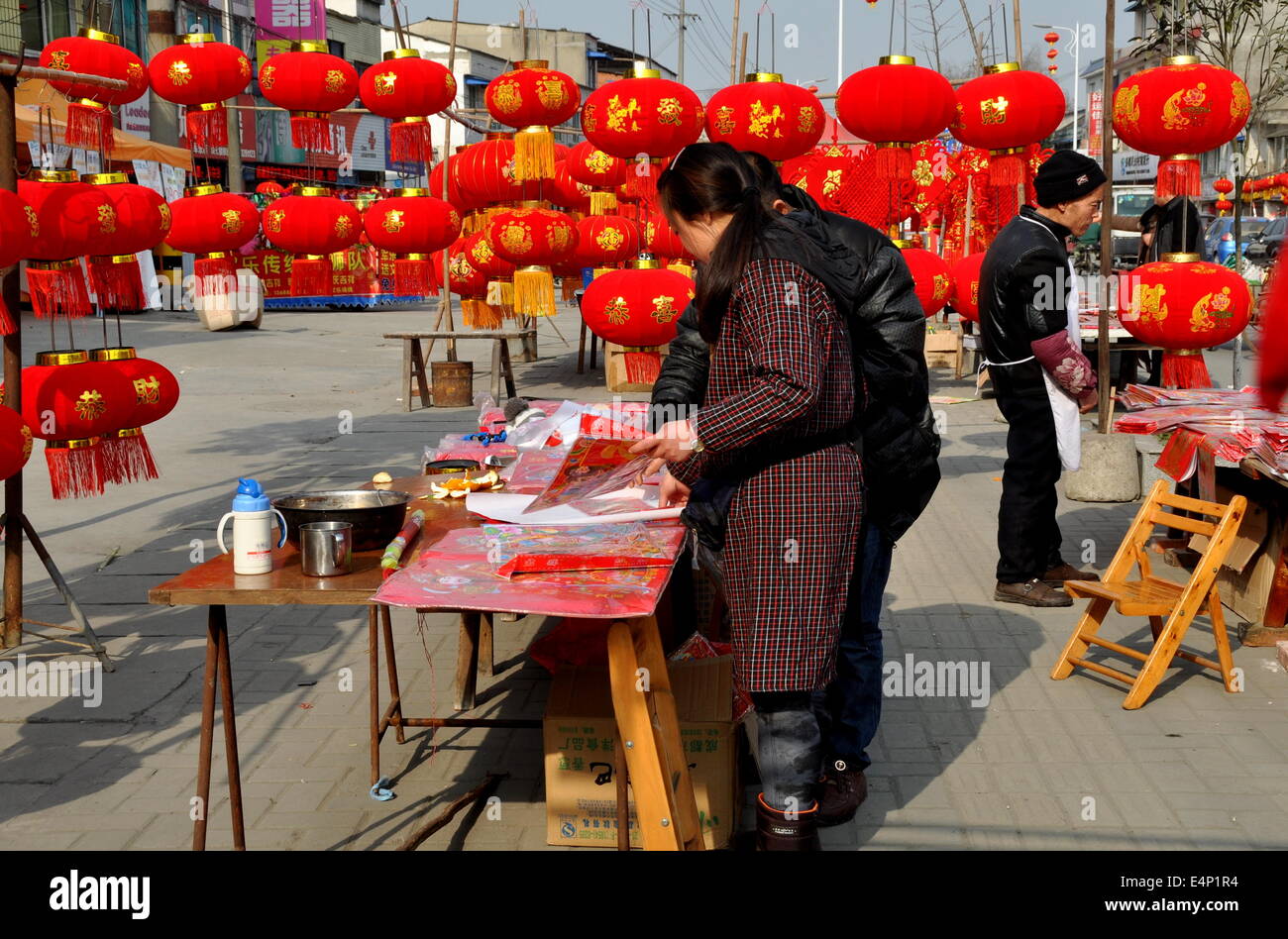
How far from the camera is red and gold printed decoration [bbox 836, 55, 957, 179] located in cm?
626

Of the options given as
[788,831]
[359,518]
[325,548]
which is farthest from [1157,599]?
[325,548]

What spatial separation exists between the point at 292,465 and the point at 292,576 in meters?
6.99

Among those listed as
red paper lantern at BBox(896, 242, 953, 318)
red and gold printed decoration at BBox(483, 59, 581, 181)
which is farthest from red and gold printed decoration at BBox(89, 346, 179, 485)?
red paper lantern at BBox(896, 242, 953, 318)

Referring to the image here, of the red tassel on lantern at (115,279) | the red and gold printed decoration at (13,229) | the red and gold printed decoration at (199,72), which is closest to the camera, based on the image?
the red and gold printed decoration at (13,229)

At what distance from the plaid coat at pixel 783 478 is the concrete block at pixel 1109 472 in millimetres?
5826

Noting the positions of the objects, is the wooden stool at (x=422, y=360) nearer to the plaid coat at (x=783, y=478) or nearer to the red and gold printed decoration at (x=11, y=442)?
the red and gold printed decoration at (x=11, y=442)

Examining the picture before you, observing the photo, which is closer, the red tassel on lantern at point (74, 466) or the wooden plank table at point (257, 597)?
the wooden plank table at point (257, 597)

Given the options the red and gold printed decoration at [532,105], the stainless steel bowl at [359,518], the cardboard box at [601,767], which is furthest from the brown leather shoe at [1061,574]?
the stainless steel bowl at [359,518]

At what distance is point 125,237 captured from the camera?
205 inches

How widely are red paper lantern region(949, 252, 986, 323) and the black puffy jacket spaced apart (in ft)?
13.0

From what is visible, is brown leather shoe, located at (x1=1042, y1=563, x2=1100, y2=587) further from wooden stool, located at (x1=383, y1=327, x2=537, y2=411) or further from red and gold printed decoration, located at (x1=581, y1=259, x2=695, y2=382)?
wooden stool, located at (x1=383, y1=327, x2=537, y2=411)

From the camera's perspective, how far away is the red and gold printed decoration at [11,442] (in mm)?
4000

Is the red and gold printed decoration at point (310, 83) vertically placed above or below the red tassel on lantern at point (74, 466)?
above

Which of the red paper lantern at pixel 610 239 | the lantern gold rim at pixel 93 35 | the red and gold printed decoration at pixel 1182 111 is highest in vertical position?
the lantern gold rim at pixel 93 35
